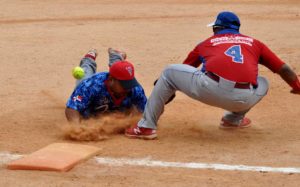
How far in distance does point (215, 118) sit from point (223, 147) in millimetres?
1387

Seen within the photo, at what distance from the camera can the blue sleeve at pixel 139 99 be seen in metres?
7.59

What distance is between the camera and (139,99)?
7.69 meters

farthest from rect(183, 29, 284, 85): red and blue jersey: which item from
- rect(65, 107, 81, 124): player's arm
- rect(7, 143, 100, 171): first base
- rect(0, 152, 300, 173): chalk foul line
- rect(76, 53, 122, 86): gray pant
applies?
rect(76, 53, 122, 86): gray pant

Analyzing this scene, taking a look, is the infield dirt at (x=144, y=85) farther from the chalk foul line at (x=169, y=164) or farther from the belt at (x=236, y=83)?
the belt at (x=236, y=83)

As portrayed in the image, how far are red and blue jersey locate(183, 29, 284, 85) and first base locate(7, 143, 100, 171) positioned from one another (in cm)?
136

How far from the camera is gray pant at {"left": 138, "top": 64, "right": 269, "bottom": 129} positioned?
6.91m

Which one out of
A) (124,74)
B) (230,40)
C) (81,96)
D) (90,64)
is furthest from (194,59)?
(90,64)

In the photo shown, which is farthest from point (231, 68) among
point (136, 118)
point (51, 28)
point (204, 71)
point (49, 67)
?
point (51, 28)

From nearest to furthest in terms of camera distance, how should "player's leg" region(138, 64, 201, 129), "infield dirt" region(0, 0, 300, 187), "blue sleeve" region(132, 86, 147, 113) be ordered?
1. "infield dirt" region(0, 0, 300, 187)
2. "player's leg" region(138, 64, 201, 129)
3. "blue sleeve" region(132, 86, 147, 113)

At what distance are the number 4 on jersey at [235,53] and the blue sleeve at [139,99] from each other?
3.60ft

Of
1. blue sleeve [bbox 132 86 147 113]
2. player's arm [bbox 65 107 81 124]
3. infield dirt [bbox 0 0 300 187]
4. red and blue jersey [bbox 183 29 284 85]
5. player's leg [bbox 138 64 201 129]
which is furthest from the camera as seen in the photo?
blue sleeve [bbox 132 86 147 113]

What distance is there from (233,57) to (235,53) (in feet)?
0.21

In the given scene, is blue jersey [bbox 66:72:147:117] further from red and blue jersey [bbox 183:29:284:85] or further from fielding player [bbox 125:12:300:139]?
red and blue jersey [bbox 183:29:284:85]

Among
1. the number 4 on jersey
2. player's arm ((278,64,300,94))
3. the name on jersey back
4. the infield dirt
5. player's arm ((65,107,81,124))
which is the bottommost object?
the infield dirt
